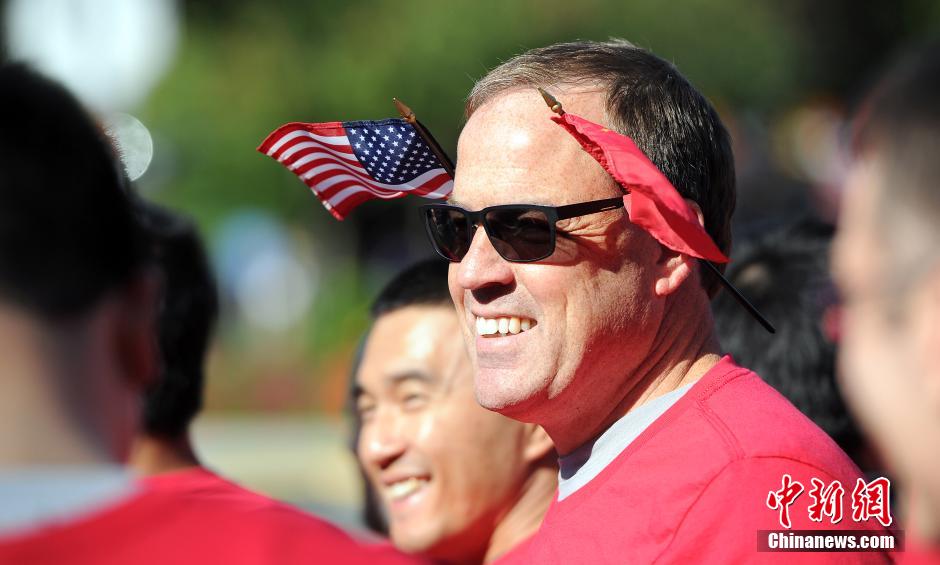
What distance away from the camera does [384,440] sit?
3.82 m

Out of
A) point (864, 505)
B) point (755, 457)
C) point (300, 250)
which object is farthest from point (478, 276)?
point (300, 250)

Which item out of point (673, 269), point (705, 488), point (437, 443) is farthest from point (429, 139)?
point (705, 488)

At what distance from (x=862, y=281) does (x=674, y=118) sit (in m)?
1.32

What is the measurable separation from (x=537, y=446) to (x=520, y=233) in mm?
1083

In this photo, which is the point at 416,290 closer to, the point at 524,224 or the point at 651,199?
the point at 524,224

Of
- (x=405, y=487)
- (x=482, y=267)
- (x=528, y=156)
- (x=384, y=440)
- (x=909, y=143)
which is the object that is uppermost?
(x=909, y=143)

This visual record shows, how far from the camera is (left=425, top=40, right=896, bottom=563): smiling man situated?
254 cm

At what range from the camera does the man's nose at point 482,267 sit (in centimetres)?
276

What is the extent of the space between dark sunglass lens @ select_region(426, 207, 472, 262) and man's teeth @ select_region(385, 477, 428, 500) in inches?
40.0

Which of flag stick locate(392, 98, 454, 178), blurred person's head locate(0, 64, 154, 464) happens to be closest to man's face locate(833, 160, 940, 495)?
blurred person's head locate(0, 64, 154, 464)

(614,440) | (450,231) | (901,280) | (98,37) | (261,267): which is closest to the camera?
(901,280)

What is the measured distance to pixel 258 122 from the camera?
21.3 metres

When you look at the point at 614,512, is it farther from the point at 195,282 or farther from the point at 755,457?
the point at 195,282

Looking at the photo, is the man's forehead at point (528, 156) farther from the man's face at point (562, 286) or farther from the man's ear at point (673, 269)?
the man's ear at point (673, 269)
